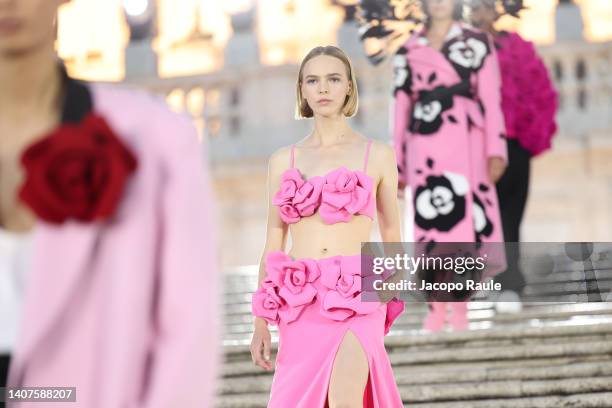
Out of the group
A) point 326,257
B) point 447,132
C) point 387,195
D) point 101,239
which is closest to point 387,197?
point 387,195

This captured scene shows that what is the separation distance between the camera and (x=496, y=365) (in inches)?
242

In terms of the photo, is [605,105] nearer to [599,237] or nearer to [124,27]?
[599,237]

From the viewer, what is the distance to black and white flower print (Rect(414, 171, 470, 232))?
6520 millimetres

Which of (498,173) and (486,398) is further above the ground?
(498,173)

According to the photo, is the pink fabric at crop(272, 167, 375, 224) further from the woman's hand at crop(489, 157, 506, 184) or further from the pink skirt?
the woman's hand at crop(489, 157, 506, 184)

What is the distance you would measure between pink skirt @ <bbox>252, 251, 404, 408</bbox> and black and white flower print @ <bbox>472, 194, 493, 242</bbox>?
239 cm

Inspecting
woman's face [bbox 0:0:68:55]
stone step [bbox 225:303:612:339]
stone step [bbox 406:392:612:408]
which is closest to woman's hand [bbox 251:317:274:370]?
stone step [bbox 406:392:612:408]

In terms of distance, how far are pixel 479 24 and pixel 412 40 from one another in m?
0.52

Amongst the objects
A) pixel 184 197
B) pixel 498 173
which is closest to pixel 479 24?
pixel 498 173

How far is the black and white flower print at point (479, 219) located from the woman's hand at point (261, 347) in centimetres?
258

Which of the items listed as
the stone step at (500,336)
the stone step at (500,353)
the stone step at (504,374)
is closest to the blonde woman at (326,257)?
the stone step at (504,374)

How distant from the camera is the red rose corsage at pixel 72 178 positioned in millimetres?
1830

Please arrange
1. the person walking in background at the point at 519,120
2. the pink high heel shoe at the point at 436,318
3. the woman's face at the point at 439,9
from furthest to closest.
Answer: the person walking in background at the point at 519,120, the pink high heel shoe at the point at 436,318, the woman's face at the point at 439,9

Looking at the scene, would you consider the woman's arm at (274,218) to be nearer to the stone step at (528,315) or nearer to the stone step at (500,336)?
the stone step at (500,336)
